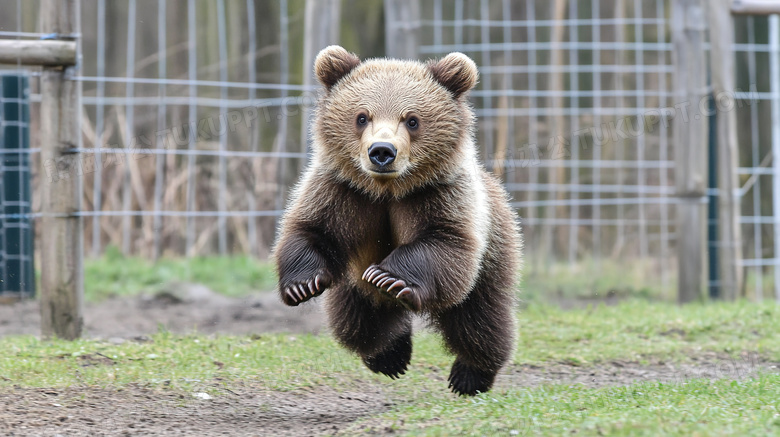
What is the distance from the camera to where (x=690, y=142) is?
8688 mm

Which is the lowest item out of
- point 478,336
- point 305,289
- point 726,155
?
point 478,336

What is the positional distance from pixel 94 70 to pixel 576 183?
575cm

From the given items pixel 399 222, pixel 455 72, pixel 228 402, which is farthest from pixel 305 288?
pixel 455 72

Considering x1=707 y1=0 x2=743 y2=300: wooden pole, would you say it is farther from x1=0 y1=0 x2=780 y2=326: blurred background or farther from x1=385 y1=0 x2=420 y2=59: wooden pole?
x1=385 y1=0 x2=420 y2=59: wooden pole

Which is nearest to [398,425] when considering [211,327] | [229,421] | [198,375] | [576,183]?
[229,421]

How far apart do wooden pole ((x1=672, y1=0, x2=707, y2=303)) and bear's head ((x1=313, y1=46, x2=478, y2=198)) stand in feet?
14.1

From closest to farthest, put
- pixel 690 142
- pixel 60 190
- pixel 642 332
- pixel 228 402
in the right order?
1. pixel 228 402
2. pixel 60 190
3. pixel 642 332
4. pixel 690 142

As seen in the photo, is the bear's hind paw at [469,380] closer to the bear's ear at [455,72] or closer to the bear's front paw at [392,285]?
the bear's front paw at [392,285]

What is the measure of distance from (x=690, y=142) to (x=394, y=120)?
496 cm

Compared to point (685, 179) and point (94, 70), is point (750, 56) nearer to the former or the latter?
point (685, 179)

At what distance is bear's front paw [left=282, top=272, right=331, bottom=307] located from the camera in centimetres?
446

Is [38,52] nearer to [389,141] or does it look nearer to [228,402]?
[228,402]

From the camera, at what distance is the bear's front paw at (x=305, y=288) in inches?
175

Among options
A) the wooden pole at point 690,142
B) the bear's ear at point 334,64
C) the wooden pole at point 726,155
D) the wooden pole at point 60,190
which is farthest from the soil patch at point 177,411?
the wooden pole at point 726,155
